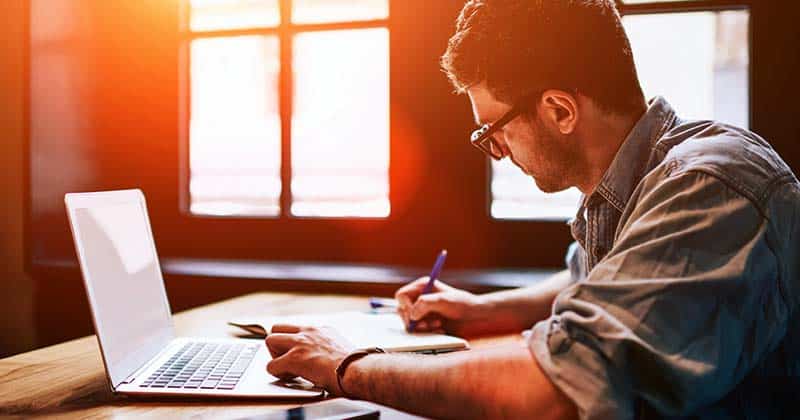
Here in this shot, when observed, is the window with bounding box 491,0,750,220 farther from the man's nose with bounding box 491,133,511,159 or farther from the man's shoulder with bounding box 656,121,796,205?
the man's shoulder with bounding box 656,121,796,205

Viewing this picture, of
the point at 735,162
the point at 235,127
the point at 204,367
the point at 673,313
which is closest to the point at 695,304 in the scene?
the point at 673,313

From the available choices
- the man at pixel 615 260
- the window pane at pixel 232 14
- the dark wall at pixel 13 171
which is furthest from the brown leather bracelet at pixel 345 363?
the dark wall at pixel 13 171

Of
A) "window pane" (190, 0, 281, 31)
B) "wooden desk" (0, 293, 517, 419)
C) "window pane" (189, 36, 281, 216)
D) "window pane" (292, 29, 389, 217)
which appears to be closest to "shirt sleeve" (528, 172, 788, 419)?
"wooden desk" (0, 293, 517, 419)

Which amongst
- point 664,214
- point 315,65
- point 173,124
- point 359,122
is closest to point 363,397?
point 664,214

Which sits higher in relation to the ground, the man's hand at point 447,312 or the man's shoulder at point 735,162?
the man's shoulder at point 735,162

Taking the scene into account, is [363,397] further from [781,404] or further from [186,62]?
[186,62]

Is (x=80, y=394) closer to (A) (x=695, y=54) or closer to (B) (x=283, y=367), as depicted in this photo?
(B) (x=283, y=367)

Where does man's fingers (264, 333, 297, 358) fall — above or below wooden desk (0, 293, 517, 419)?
above

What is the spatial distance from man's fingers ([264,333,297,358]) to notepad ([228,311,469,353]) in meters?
0.14

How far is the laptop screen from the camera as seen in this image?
0.91 m

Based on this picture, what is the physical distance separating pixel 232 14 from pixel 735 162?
2.38 m

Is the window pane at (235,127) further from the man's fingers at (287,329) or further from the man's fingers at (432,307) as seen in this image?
the man's fingers at (287,329)

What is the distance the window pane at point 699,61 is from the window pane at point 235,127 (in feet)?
4.61

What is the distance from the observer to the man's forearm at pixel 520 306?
1.47m
